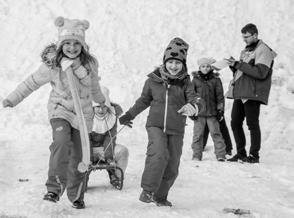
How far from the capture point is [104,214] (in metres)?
4.90

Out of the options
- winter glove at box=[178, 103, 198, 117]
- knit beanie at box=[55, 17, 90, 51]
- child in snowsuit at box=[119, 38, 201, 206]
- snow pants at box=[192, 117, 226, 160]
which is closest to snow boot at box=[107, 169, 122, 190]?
child in snowsuit at box=[119, 38, 201, 206]

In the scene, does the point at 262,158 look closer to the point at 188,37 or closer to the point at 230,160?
the point at 230,160

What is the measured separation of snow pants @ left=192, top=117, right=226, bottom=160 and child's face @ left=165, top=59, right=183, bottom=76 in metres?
3.69

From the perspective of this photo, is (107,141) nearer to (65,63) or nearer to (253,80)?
(65,63)

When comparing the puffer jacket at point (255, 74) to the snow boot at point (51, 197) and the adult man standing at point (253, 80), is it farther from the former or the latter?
the snow boot at point (51, 197)

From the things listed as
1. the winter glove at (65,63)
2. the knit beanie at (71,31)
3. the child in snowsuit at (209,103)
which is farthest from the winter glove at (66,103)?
the child in snowsuit at (209,103)

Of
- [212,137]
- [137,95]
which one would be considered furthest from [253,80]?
[137,95]

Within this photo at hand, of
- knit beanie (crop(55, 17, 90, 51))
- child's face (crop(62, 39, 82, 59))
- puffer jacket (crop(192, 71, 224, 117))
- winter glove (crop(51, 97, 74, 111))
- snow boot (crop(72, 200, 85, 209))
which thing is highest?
knit beanie (crop(55, 17, 90, 51))

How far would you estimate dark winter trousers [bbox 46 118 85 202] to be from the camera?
5.15m

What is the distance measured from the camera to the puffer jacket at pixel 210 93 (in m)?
9.41

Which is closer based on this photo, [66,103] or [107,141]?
[66,103]

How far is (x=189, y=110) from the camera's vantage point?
535 centimetres

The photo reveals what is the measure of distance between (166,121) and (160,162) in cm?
42

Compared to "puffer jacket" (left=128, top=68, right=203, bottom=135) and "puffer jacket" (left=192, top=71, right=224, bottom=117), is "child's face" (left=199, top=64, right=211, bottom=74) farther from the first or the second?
"puffer jacket" (left=128, top=68, right=203, bottom=135)
